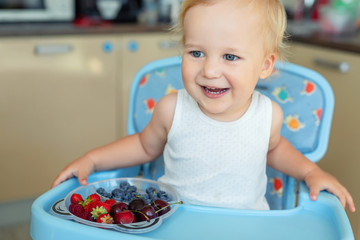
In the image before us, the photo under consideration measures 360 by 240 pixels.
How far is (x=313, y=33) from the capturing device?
2.17 m

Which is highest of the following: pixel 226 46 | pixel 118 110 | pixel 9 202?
pixel 226 46

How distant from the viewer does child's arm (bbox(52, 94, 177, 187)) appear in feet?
3.50

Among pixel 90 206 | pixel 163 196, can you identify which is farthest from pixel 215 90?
pixel 90 206

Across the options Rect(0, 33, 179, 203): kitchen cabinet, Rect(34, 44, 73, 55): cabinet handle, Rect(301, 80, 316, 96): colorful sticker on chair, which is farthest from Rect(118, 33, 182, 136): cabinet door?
Rect(301, 80, 316, 96): colorful sticker on chair

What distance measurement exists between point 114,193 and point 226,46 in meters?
0.35

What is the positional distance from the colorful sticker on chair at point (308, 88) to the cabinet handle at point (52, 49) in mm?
1173

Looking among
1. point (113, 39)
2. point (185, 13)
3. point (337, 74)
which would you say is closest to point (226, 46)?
point (185, 13)

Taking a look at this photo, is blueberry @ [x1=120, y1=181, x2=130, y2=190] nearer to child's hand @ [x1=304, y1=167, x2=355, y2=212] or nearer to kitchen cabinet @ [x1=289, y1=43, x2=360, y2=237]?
child's hand @ [x1=304, y1=167, x2=355, y2=212]

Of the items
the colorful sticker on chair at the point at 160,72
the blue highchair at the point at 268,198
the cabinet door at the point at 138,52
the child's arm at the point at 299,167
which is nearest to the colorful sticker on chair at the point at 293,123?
the blue highchair at the point at 268,198

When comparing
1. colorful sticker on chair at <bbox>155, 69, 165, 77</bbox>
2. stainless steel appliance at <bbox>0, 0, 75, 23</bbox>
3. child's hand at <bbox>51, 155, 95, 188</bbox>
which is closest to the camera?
child's hand at <bbox>51, 155, 95, 188</bbox>

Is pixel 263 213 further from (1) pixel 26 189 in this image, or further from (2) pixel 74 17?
(2) pixel 74 17

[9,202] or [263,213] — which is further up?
[263,213]

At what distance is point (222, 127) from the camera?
1.06 m

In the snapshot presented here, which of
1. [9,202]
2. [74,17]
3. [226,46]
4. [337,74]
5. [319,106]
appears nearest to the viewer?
[226,46]
